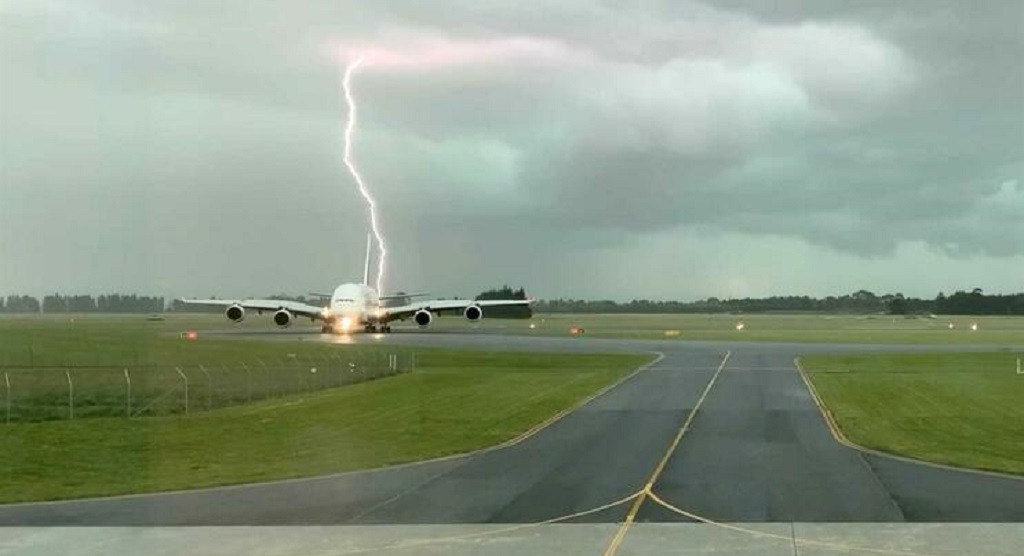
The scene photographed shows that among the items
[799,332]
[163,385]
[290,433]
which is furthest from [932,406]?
[799,332]

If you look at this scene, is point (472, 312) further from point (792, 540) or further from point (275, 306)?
point (792, 540)

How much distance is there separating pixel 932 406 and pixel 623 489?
19.5 m

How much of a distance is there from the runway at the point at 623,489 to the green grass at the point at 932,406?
136 cm

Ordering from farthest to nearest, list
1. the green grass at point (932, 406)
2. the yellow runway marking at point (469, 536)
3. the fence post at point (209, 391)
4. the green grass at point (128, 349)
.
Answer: the green grass at point (128, 349), the fence post at point (209, 391), the green grass at point (932, 406), the yellow runway marking at point (469, 536)

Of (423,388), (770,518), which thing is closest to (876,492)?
(770,518)

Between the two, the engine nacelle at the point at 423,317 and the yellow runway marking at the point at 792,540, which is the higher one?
the engine nacelle at the point at 423,317

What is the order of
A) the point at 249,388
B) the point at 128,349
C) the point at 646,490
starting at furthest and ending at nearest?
the point at 128,349 → the point at 249,388 → the point at 646,490

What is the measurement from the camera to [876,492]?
18.4 m

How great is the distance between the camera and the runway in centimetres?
1639

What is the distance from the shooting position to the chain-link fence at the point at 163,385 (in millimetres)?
32938

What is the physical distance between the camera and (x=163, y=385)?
40562 millimetres

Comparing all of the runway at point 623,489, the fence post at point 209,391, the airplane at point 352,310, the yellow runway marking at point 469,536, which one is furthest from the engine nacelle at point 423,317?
the yellow runway marking at point 469,536

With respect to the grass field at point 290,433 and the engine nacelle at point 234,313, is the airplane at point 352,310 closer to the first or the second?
the engine nacelle at point 234,313

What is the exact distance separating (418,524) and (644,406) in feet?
65.9
